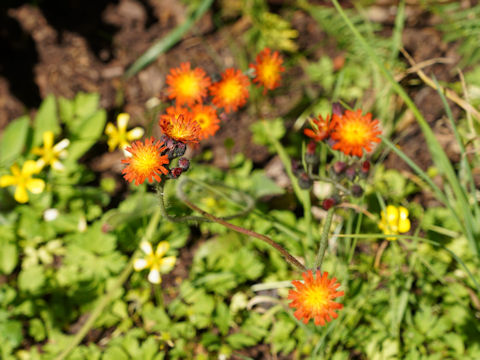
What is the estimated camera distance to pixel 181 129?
70.9 inches

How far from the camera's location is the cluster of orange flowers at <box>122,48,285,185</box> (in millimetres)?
1708

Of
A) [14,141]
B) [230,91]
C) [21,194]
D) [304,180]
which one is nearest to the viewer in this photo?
[304,180]

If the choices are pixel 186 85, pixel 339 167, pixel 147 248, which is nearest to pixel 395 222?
pixel 339 167

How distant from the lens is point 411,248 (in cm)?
231

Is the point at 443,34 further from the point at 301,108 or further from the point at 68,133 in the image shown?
the point at 68,133

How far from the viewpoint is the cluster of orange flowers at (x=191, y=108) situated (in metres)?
1.71

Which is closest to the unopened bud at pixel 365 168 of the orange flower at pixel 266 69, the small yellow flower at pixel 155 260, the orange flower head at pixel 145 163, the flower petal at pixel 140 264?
the orange flower at pixel 266 69

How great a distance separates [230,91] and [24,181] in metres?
1.47

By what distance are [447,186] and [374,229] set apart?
55 centimetres

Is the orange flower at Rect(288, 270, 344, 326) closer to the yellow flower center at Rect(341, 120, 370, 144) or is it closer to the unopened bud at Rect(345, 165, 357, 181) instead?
the unopened bud at Rect(345, 165, 357, 181)

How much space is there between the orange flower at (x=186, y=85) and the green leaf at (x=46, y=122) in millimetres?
1294

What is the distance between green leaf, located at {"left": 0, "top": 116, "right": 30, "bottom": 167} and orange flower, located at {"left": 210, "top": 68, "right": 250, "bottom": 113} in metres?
1.62

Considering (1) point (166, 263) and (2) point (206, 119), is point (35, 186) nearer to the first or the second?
(1) point (166, 263)

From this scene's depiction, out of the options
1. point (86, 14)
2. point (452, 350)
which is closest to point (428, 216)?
point (452, 350)
